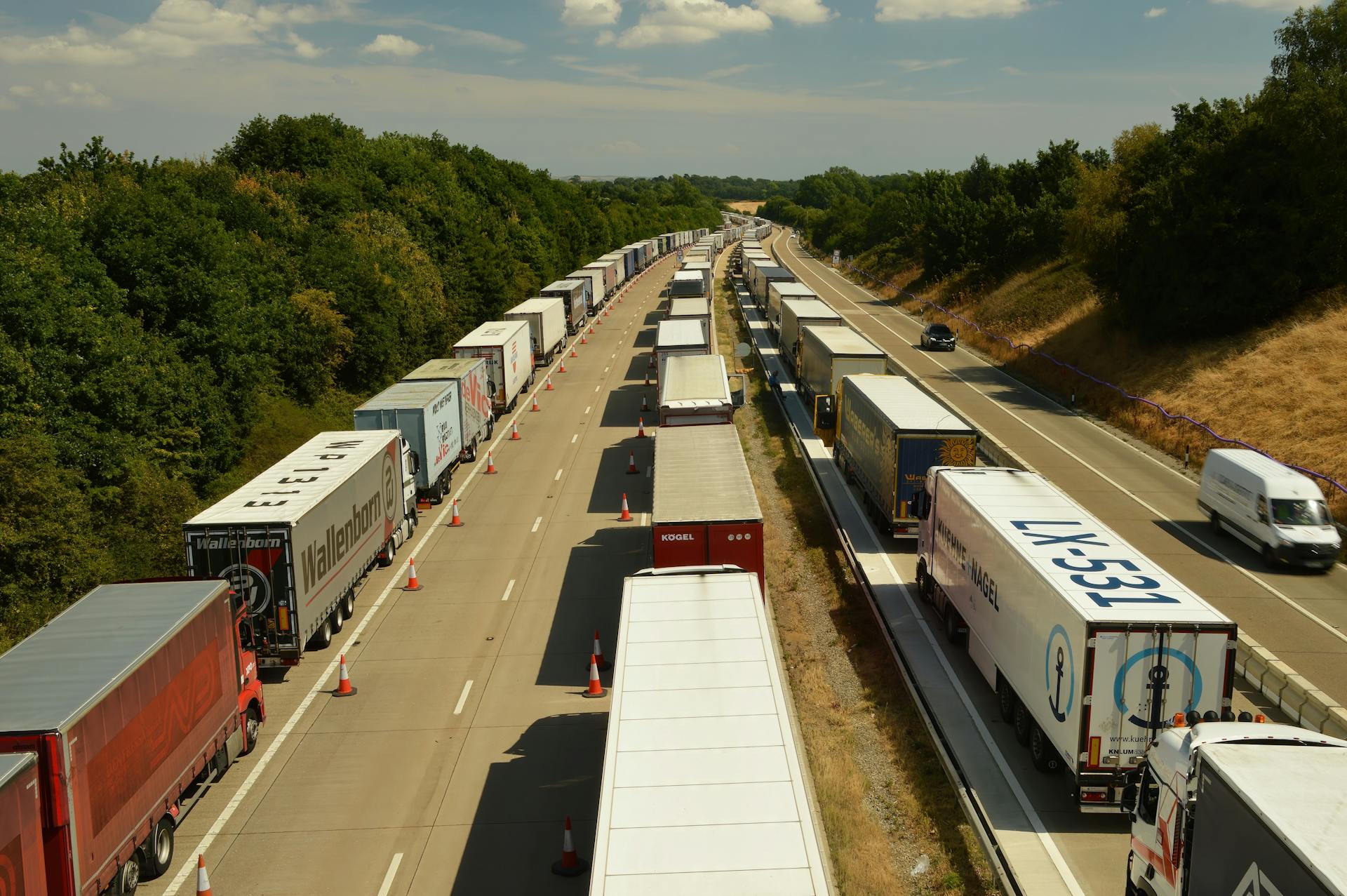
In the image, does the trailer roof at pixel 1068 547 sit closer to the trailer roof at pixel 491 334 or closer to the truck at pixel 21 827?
Result: the truck at pixel 21 827

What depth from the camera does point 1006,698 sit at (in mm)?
17719

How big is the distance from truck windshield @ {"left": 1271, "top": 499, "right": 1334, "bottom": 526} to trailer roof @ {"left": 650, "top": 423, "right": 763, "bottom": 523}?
13.1 m

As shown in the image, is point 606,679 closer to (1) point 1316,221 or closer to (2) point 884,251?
(1) point 1316,221

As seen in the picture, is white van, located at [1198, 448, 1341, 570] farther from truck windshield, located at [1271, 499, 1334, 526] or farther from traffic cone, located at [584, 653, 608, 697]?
traffic cone, located at [584, 653, 608, 697]

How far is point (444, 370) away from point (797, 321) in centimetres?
2058

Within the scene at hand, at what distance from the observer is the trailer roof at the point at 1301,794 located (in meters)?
8.29

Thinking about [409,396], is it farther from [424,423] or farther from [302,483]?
[302,483]

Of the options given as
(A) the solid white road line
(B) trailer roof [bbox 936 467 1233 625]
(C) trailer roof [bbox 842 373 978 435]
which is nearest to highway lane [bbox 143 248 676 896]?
(A) the solid white road line

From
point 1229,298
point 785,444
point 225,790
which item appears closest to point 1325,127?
point 1229,298

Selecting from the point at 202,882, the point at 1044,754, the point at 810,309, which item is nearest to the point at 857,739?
the point at 1044,754

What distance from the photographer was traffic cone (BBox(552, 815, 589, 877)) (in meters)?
13.8

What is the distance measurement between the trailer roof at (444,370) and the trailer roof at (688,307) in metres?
18.7

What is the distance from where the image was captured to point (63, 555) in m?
21.3

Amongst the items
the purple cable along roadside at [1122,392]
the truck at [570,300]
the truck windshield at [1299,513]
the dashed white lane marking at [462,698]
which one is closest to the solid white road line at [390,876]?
the dashed white lane marking at [462,698]
